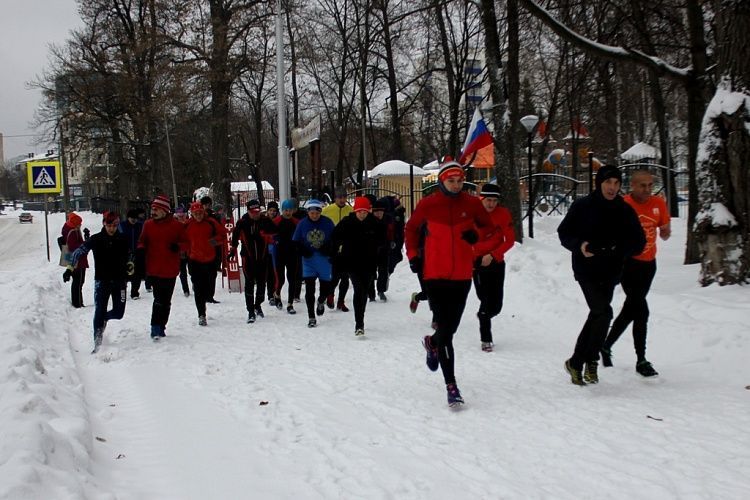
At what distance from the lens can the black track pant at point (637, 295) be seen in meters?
5.82

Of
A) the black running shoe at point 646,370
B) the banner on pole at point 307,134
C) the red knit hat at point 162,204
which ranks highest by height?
the banner on pole at point 307,134

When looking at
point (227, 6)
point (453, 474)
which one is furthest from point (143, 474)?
point (227, 6)

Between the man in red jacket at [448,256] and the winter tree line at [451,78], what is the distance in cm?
426

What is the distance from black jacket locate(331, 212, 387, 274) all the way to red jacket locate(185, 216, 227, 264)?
2.31 metres

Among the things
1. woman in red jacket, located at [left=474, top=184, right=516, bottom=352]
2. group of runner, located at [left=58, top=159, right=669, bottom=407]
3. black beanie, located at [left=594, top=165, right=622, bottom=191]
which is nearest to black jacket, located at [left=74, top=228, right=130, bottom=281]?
group of runner, located at [left=58, top=159, right=669, bottom=407]

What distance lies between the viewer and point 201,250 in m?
10.0

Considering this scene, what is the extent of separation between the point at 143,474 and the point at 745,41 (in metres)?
8.02

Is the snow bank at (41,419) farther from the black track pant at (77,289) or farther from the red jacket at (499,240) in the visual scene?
the red jacket at (499,240)

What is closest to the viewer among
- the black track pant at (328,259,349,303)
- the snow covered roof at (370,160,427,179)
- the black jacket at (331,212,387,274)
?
the black jacket at (331,212,387,274)

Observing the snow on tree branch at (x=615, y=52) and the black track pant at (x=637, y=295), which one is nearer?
the black track pant at (x=637, y=295)

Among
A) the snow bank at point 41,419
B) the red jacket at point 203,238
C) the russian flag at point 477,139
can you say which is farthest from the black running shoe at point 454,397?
the russian flag at point 477,139

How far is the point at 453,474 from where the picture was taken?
391 cm

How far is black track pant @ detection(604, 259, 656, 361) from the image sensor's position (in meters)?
5.82

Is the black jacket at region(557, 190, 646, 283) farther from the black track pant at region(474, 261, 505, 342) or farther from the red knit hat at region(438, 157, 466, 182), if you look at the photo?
the black track pant at region(474, 261, 505, 342)
